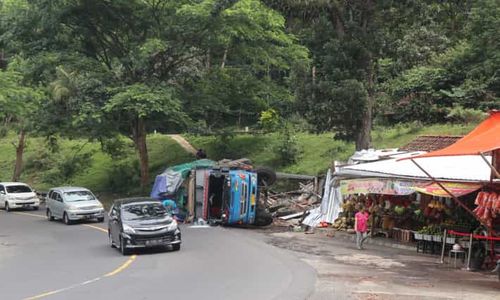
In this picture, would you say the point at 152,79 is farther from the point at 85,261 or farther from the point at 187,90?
the point at 85,261

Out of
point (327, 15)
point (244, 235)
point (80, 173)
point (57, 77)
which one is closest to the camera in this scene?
point (244, 235)

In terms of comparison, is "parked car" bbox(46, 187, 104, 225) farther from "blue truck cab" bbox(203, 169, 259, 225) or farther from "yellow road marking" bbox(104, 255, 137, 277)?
"yellow road marking" bbox(104, 255, 137, 277)

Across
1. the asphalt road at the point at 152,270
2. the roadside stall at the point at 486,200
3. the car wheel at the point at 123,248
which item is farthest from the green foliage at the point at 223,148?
the roadside stall at the point at 486,200

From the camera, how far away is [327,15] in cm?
2905

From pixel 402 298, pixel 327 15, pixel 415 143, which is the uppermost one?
pixel 327 15

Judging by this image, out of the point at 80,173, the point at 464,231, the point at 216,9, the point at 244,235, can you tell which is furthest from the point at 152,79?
the point at 464,231

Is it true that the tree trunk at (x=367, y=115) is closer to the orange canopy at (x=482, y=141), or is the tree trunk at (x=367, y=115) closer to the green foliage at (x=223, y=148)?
the orange canopy at (x=482, y=141)

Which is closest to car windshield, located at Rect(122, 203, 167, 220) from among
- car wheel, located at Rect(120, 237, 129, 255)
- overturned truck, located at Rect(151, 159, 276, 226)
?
car wheel, located at Rect(120, 237, 129, 255)

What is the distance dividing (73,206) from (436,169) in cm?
1709

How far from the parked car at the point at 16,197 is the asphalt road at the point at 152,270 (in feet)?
42.3

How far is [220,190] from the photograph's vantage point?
27.5m

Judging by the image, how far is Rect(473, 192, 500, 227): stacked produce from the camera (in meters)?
16.0

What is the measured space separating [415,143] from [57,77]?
2322 centimetres

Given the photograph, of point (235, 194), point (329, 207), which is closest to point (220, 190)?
point (235, 194)
